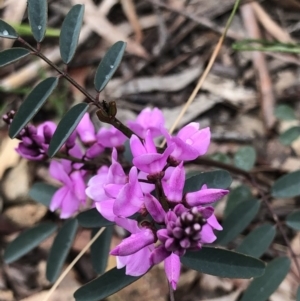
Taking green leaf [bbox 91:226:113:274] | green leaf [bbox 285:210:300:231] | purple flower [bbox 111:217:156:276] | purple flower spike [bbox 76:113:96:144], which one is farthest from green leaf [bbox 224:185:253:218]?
purple flower [bbox 111:217:156:276]

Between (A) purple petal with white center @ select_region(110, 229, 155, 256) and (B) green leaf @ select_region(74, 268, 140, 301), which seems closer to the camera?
(A) purple petal with white center @ select_region(110, 229, 155, 256)

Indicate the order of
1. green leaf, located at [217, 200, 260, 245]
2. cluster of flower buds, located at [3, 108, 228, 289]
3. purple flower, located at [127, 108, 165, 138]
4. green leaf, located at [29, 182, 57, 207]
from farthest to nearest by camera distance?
green leaf, located at [29, 182, 57, 207] → green leaf, located at [217, 200, 260, 245] → purple flower, located at [127, 108, 165, 138] → cluster of flower buds, located at [3, 108, 228, 289]

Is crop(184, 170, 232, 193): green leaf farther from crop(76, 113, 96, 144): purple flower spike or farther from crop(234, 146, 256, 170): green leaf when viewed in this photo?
crop(234, 146, 256, 170): green leaf

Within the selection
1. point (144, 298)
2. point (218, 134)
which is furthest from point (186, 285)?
point (218, 134)

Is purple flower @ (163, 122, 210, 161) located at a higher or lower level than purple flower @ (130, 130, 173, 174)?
lower

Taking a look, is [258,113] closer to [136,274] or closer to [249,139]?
[249,139]

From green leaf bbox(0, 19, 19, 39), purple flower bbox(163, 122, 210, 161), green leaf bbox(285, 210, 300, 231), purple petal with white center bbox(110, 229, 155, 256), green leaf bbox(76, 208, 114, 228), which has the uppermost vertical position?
green leaf bbox(0, 19, 19, 39)

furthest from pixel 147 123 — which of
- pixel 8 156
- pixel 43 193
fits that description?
pixel 8 156

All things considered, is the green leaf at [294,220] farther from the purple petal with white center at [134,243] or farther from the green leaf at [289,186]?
the purple petal with white center at [134,243]

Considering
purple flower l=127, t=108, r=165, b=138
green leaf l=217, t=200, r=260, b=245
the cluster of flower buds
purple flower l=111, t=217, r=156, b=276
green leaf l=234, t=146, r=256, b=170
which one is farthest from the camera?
green leaf l=234, t=146, r=256, b=170

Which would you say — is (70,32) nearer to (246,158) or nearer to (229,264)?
(229,264)
